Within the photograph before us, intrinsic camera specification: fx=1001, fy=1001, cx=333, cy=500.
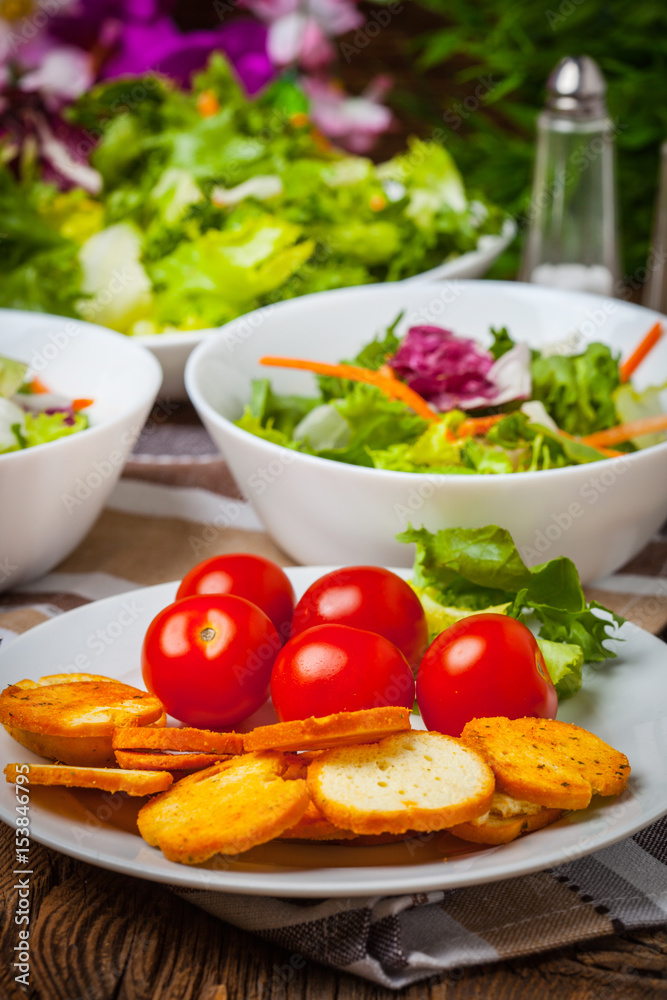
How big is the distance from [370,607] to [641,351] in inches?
35.5

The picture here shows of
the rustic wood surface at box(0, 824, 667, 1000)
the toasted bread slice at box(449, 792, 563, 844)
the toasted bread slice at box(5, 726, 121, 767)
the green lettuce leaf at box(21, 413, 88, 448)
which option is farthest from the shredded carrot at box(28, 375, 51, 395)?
the toasted bread slice at box(449, 792, 563, 844)

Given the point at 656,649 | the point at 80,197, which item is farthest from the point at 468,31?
the point at 656,649

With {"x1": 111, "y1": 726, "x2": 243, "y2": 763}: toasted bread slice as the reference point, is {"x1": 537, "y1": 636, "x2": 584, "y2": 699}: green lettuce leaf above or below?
→ below

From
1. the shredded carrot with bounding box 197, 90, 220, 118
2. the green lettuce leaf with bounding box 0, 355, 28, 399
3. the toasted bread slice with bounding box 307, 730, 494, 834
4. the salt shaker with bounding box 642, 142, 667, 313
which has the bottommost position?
the salt shaker with bounding box 642, 142, 667, 313

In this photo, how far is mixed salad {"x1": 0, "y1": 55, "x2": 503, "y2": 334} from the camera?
2.21 metres

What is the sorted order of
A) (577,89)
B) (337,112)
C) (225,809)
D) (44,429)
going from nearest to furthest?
(225,809), (44,429), (577,89), (337,112)

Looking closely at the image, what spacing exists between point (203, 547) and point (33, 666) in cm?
56

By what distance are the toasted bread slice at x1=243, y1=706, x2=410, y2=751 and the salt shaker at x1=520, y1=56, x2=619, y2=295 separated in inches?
72.3

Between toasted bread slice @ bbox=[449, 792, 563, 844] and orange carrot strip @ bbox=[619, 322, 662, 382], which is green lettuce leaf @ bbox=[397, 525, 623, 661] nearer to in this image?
toasted bread slice @ bbox=[449, 792, 563, 844]

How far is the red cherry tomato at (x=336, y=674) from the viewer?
103 centimetres

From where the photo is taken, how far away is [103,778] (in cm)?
92

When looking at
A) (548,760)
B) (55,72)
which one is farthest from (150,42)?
(548,760)

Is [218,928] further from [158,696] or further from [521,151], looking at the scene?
[521,151]

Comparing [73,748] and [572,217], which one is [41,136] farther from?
[73,748]
